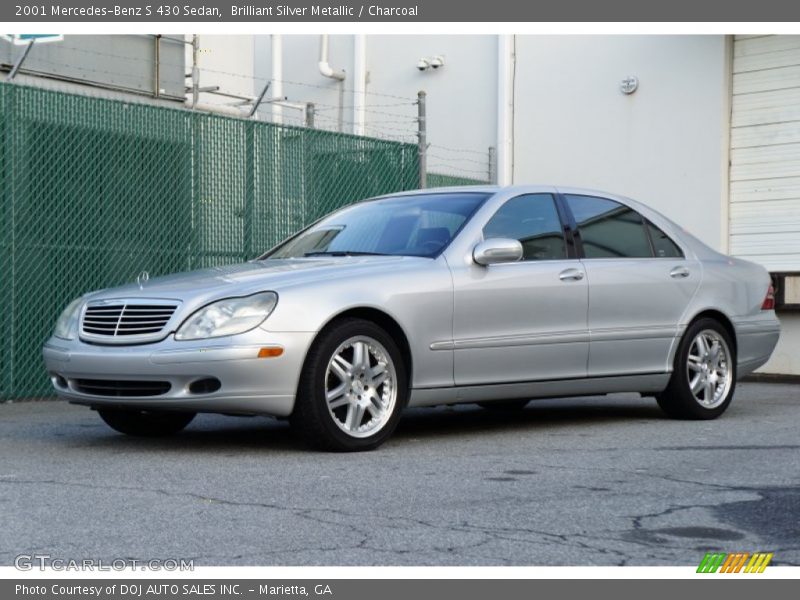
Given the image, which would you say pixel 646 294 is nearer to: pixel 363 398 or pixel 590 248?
pixel 590 248

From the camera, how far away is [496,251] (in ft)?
25.3

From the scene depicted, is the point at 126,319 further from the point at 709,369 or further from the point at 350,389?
the point at 709,369

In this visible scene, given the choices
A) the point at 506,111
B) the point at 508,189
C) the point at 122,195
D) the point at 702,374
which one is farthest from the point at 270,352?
the point at 506,111

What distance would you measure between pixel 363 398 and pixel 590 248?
2147 millimetres

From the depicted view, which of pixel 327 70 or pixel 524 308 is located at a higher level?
pixel 327 70

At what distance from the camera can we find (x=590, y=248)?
8.57 m

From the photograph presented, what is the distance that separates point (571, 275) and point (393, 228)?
1.13 m

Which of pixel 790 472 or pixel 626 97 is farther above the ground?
pixel 626 97

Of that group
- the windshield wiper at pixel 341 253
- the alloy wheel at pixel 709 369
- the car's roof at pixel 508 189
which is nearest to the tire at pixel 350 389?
the windshield wiper at pixel 341 253

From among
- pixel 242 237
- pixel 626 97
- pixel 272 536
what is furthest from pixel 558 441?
pixel 626 97

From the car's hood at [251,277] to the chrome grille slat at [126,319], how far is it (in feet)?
0.20

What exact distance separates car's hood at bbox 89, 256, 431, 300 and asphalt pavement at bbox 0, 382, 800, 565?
852mm

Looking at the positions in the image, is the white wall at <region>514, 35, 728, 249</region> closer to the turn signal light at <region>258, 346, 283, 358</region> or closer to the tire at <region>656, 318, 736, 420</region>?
A: the tire at <region>656, 318, 736, 420</region>

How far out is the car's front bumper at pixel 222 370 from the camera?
6.80 meters
